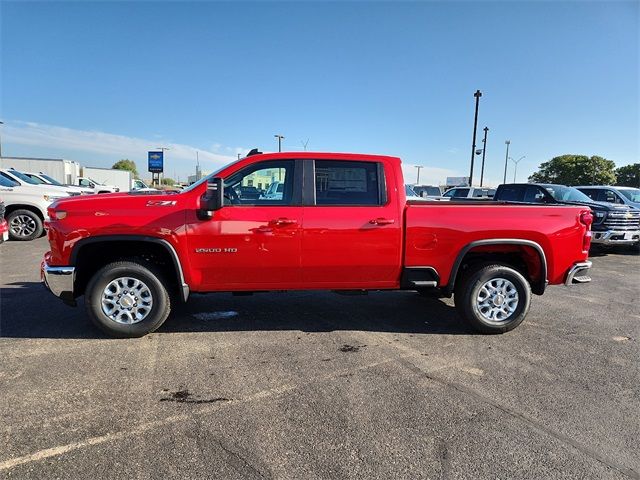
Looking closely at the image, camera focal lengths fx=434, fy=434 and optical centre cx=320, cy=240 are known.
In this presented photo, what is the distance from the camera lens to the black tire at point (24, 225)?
11.4 metres

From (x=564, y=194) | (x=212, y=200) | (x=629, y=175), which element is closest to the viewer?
(x=212, y=200)

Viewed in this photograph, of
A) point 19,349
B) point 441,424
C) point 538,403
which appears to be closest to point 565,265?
point 538,403

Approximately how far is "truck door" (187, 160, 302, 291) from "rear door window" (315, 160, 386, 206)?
0.25 metres

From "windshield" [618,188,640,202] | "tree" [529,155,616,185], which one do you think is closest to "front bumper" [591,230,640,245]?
"windshield" [618,188,640,202]

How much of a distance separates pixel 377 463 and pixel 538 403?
61.0 inches

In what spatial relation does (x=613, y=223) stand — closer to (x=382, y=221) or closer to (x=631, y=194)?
(x=631, y=194)

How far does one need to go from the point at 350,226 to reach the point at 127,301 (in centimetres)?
243

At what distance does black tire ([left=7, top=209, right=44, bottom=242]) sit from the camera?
449 inches

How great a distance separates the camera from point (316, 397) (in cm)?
335

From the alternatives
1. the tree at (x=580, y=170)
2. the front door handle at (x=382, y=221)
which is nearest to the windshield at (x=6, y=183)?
the front door handle at (x=382, y=221)

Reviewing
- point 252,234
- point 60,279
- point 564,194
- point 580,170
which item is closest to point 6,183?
point 60,279

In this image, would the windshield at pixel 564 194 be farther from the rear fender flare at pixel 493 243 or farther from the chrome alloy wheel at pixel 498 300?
the chrome alloy wheel at pixel 498 300

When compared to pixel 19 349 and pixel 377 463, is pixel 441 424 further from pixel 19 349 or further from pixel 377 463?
pixel 19 349

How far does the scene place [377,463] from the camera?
259 centimetres
